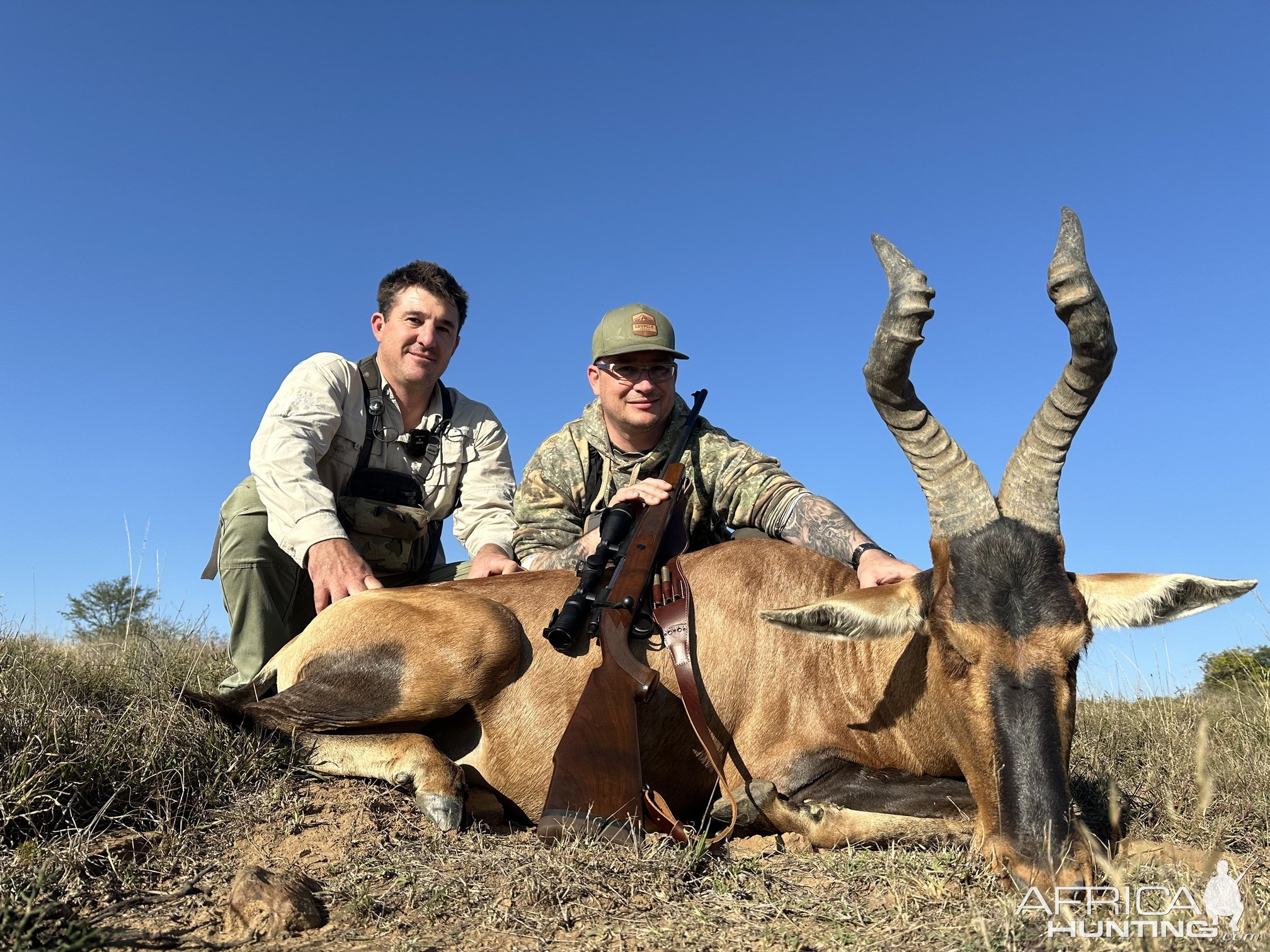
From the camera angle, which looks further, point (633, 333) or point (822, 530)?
point (633, 333)

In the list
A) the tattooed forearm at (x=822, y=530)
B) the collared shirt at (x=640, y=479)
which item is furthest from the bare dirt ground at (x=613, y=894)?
the collared shirt at (x=640, y=479)

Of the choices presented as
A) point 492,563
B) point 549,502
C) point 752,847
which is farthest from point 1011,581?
point 492,563

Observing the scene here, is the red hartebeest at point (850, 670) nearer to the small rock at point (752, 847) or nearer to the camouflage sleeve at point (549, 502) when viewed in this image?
the small rock at point (752, 847)

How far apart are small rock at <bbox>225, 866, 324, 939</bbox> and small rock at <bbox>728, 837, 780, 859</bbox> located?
167 cm

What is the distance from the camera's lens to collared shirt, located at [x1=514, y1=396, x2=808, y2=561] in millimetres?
6188

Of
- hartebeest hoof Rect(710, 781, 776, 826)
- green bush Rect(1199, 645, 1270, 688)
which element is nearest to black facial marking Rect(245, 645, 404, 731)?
hartebeest hoof Rect(710, 781, 776, 826)

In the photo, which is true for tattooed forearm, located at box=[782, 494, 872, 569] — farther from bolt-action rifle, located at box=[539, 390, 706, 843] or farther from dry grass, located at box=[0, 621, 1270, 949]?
dry grass, located at box=[0, 621, 1270, 949]

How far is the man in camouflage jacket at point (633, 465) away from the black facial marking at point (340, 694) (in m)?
1.45

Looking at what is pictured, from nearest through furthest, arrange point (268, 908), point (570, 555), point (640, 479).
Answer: point (268, 908), point (570, 555), point (640, 479)

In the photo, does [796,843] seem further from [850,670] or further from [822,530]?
[822,530]

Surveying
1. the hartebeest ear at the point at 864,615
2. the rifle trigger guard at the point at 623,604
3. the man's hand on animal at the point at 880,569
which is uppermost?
the man's hand on animal at the point at 880,569

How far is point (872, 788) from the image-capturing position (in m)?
4.21

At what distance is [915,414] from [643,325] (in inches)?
95.7

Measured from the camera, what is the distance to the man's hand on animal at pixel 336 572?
18.2 ft
